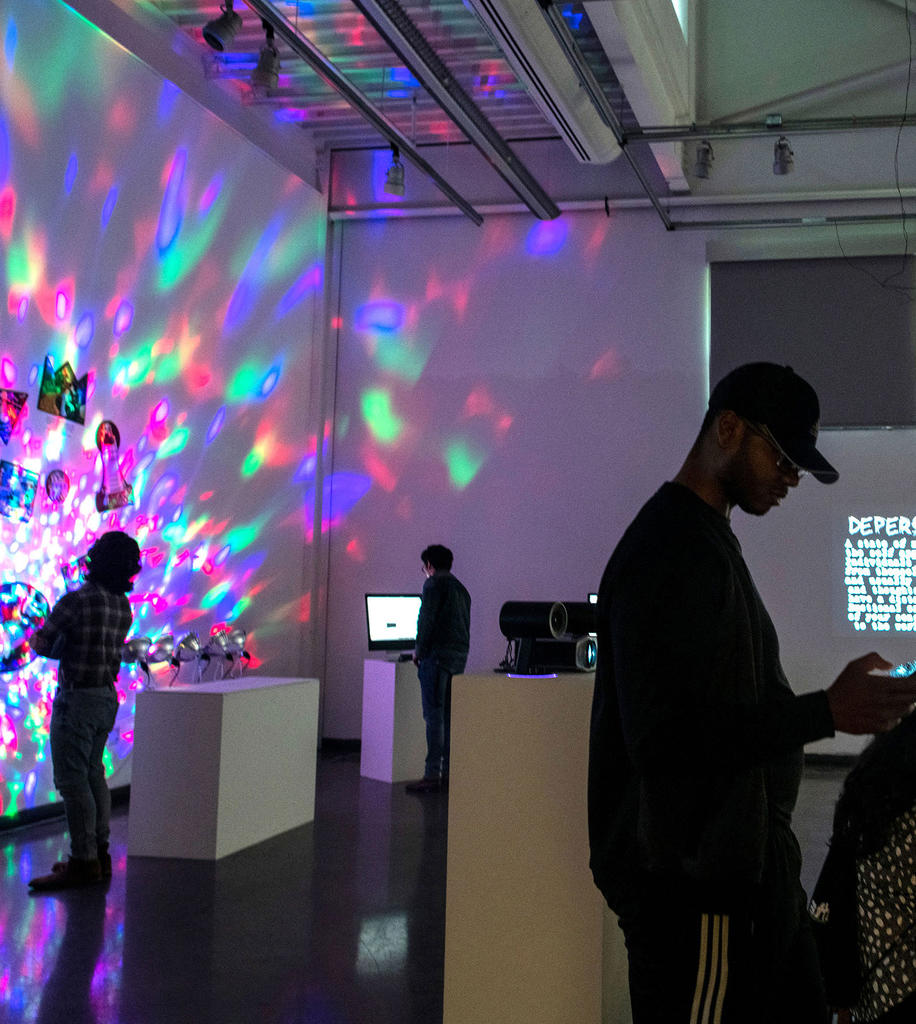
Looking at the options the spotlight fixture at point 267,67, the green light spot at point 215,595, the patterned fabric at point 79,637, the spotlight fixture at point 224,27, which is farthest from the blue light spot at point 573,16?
the patterned fabric at point 79,637

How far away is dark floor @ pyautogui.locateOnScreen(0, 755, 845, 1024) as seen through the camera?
3471 mm

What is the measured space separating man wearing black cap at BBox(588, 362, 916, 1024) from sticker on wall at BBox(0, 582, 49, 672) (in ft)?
15.5

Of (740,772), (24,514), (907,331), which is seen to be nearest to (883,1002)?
(740,772)

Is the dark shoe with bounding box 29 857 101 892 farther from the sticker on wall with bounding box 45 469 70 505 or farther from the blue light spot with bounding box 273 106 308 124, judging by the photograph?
the blue light spot with bounding box 273 106 308 124

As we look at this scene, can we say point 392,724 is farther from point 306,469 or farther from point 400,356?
point 400,356

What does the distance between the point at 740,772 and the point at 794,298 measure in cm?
798

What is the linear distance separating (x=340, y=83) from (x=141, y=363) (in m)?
2.03

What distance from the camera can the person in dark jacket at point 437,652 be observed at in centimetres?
744

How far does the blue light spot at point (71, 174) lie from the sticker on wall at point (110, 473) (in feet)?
4.14

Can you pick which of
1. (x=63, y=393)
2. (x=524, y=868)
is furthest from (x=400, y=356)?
(x=524, y=868)

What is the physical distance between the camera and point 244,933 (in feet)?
13.8

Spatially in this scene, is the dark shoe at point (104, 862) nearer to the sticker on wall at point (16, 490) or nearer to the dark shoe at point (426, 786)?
the sticker on wall at point (16, 490)

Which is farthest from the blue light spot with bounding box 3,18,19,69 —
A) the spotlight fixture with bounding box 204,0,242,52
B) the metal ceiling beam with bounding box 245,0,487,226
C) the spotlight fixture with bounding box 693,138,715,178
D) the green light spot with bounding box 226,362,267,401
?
the spotlight fixture with bounding box 693,138,715,178

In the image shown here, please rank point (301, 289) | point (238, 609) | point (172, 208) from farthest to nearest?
point (301, 289) < point (238, 609) < point (172, 208)
